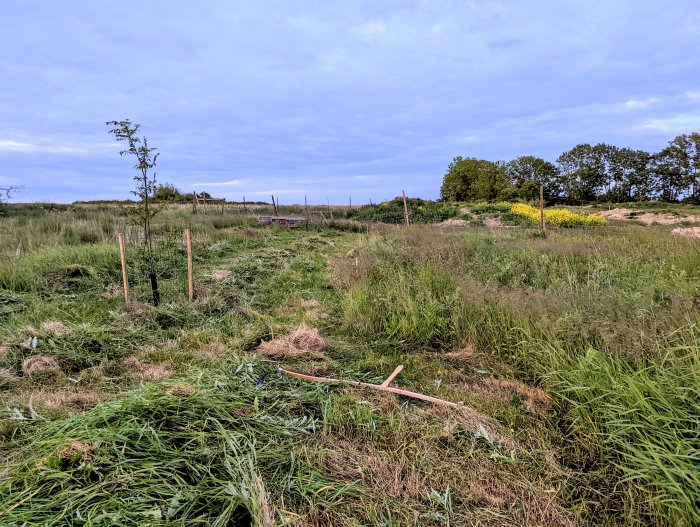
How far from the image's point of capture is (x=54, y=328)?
4.08 meters

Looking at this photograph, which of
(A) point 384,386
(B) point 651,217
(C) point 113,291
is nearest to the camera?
(A) point 384,386

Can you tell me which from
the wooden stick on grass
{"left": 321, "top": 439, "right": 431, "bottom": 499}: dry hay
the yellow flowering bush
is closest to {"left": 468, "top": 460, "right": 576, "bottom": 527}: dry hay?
{"left": 321, "top": 439, "right": 431, "bottom": 499}: dry hay

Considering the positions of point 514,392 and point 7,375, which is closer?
point 514,392

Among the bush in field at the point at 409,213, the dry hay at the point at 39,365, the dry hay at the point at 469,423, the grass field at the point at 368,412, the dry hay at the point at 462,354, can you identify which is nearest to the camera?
the grass field at the point at 368,412

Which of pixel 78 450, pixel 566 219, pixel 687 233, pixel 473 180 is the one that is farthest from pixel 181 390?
pixel 473 180

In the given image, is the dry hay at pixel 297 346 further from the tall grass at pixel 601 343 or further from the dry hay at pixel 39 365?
the dry hay at pixel 39 365

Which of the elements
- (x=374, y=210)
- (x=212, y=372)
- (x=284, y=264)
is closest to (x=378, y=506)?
(x=212, y=372)

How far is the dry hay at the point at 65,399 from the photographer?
267cm

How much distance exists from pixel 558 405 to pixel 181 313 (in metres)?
4.55

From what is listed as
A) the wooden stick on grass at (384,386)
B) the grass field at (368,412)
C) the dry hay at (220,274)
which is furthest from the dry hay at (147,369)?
the dry hay at (220,274)

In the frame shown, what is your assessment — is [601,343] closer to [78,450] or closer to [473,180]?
[78,450]

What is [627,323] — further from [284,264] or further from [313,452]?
[284,264]

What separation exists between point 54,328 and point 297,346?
2770 mm

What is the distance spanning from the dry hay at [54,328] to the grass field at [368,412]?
0.13 ft
